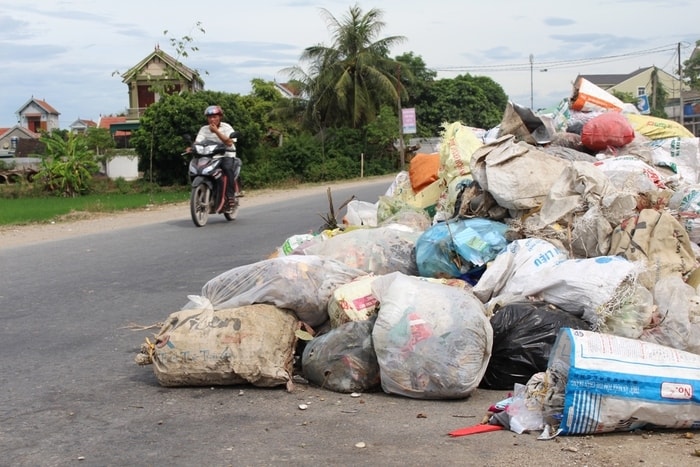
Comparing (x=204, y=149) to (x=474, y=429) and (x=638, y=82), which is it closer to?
(x=474, y=429)

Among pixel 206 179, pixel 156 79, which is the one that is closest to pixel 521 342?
pixel 206 179

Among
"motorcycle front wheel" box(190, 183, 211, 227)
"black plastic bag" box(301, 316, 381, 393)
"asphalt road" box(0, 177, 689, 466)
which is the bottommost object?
"asphalt road" box(0, 177, 689, 466)

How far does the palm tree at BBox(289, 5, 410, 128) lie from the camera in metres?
41.5

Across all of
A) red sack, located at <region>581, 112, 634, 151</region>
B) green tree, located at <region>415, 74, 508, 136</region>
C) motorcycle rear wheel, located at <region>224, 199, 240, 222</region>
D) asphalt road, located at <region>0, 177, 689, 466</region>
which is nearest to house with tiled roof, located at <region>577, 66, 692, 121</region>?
green tree, located at <region>415, 74, 508, 136</region>

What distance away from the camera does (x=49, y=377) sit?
14.9ft

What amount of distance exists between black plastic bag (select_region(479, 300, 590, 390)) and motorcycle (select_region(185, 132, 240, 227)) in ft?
26.2

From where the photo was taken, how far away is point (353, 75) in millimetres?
41844

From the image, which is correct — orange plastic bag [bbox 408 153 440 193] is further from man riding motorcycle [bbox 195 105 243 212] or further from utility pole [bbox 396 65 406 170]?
→ utility pole [bbox 396 65 406 170]

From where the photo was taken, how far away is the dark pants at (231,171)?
12000mm

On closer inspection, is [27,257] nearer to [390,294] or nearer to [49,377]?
[49,377]

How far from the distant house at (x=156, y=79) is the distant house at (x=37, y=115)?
42458 mm

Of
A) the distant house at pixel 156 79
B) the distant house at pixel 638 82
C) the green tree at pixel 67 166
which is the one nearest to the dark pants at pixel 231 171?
the green tree at pixel 67 166

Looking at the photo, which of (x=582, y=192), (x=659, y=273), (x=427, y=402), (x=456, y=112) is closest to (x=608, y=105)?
(x=582, y=192)

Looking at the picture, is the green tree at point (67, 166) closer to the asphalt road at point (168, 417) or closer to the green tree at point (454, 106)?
the asphalt road at point (168, 417)
